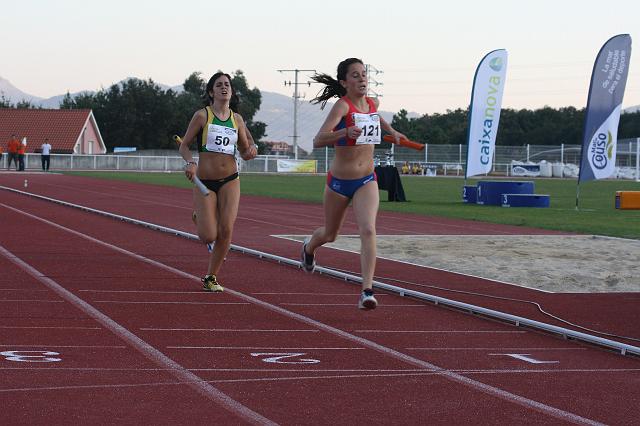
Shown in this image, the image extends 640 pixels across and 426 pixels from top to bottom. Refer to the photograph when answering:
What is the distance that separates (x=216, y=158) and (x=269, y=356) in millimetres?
3922

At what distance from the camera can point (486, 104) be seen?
1236 inches

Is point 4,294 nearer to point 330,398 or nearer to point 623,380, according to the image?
point 330,398

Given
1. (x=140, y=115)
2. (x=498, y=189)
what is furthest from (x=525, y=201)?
(x=140, y=115)

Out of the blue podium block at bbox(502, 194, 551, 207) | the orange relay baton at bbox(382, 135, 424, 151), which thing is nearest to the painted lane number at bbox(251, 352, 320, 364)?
the orange relay baton at bbox(382, 135, 424, 151)

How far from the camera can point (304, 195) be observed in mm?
37531

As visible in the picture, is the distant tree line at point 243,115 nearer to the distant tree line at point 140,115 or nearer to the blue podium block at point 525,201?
the distant tree line at point 140,115

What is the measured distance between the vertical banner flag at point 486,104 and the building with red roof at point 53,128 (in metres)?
64.6

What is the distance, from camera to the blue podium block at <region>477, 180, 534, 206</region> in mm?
31547

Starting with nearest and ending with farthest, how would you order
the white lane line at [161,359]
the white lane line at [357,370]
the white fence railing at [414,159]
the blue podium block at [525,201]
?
the white lane line at [161,359], the white lane line at [357,370], the blue podium block at [525,201], the white fence railing at [414,159]

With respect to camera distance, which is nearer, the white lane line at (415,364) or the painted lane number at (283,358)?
the white lane line at (415,364)

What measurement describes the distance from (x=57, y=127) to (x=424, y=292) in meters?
86.5

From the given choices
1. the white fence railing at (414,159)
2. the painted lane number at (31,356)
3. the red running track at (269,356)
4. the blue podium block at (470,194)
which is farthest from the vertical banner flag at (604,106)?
the white fence railing at (414,159)

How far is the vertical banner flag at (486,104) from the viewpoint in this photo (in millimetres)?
31250

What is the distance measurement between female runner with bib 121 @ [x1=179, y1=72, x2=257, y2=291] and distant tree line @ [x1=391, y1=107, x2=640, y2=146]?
106649 mm
